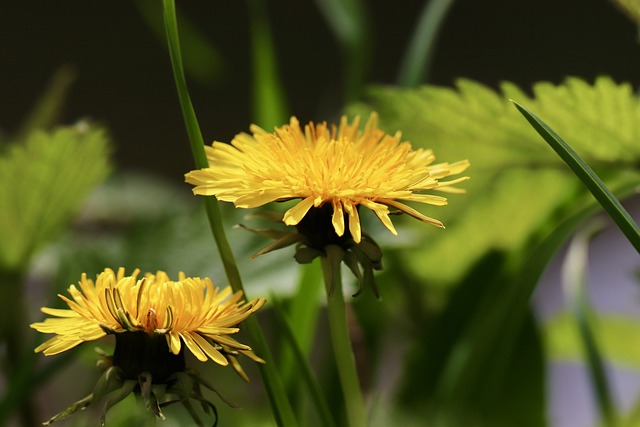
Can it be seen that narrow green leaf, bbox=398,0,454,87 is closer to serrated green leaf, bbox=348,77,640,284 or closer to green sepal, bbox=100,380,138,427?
serrated green leaf, bbox=348,77,640,284

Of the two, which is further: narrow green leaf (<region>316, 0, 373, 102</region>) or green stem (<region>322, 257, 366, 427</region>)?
narrow green leaf (<region>316, 0, 373, 102</region>)

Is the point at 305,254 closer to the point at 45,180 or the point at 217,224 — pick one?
the point at 217,224

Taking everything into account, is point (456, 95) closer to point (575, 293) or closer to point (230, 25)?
point (575, 293)

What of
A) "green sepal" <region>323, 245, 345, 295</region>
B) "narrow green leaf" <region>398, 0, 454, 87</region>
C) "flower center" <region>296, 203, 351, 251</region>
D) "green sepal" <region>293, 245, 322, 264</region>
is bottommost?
"green sepal" <region>323, 245, 345, 295</region>

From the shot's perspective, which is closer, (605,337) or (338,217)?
(338,217)

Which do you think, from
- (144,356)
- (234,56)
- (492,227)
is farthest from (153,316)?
(234,56)

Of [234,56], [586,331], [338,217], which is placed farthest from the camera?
[234,56]

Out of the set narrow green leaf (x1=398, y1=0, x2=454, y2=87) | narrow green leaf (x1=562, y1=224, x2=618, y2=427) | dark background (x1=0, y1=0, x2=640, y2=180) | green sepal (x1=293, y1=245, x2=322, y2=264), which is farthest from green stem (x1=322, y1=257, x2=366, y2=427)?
dark background (x1=0, y1=0, x2=640, y2=180)
